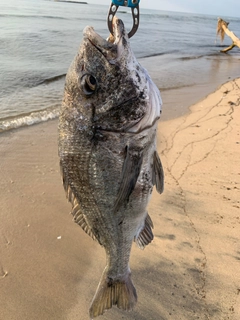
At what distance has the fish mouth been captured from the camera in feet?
6.47

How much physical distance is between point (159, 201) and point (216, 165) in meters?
1.58

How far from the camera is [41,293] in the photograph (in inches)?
133

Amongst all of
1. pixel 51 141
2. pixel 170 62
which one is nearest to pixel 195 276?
pixel 51 141

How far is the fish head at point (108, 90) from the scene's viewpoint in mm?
2021

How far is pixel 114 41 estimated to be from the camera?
2025 millimetres

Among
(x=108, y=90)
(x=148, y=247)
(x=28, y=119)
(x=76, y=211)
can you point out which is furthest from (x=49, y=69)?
(x=108, y=90)

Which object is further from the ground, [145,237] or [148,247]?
[145,237]

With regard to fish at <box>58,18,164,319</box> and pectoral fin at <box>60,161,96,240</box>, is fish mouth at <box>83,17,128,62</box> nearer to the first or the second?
fish at <box>58,18,164,319</box>

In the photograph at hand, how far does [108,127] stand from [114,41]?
557 mm

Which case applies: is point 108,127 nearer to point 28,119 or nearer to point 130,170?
point 130,170

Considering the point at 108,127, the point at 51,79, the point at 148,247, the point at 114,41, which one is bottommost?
the point at 51,79

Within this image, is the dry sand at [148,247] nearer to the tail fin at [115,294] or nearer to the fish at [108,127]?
the tail fin at [115,294]

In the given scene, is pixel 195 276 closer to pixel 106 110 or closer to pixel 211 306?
pixel 211 306

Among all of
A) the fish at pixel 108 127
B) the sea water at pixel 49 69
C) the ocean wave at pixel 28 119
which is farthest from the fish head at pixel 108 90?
the ocean wave at pixel 28 119
